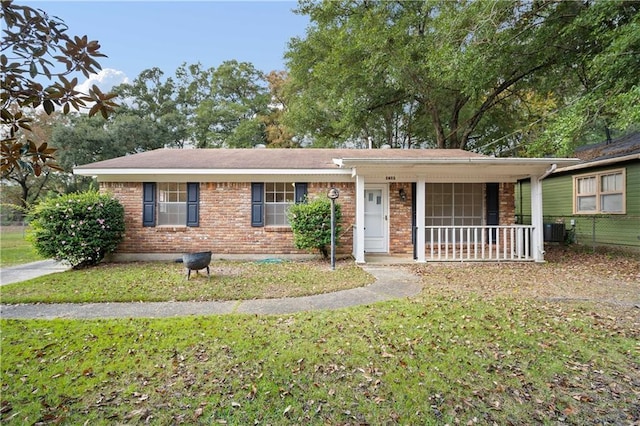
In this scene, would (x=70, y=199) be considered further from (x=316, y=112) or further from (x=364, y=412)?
(x=316, y=112)

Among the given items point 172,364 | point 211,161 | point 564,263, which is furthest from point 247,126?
point 172,364

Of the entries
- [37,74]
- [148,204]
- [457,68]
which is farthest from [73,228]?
[457,68]

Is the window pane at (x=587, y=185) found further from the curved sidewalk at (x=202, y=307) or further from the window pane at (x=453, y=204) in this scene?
the curved sidewalk at (x=202, y=307)

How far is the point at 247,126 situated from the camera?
2347 centimetres

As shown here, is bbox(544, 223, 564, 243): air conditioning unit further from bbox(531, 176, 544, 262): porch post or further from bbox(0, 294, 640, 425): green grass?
bbox(0, 294, 640, 425): green grass

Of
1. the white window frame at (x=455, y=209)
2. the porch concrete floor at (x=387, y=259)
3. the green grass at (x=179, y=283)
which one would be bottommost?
the green grass at (x=179, y=283)

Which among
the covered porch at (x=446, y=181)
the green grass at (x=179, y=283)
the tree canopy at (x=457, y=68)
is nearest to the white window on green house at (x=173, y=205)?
the green grass at (x=179, y=283)

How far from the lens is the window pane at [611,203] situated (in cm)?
1070

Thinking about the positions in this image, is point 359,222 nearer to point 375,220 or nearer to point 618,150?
point 375,220

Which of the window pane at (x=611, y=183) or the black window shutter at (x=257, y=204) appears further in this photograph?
the window pane at (x=611, y=183)

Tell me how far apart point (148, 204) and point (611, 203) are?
15.0m

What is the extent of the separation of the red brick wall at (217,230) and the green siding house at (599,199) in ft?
29.3

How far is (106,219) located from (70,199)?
2.93ft

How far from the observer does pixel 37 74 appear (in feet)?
5.51
